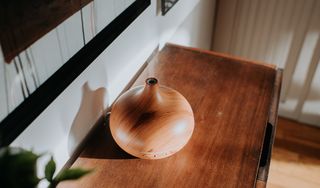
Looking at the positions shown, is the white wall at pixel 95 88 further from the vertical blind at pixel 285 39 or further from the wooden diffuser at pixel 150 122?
the vertical blind at pixel 285 39

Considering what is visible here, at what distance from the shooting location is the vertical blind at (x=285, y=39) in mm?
1419

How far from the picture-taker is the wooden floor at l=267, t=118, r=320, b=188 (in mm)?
1449

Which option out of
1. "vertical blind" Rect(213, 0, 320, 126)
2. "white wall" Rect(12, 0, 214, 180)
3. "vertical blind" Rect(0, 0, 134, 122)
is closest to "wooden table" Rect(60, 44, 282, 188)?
"white wall" Rect(12, 0, 214, 180)

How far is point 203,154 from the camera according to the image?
75 cm

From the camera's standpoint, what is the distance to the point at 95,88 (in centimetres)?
76

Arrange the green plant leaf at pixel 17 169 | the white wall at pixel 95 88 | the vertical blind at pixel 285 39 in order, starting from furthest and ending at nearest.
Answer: the vertical blind at pixel 285 39, the white wall at pixel 95 88, the green plant leaf at pixel 17 169

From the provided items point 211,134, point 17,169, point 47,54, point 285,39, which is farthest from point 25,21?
point 285,39

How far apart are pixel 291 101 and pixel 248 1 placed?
1.69 feet

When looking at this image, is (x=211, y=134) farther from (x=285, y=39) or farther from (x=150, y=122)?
(x=285, y=39)

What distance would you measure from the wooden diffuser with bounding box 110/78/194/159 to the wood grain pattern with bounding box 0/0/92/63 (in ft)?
0.65

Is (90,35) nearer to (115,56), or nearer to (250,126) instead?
(115,56)

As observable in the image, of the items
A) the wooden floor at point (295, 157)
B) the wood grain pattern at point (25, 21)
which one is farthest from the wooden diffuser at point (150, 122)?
the wooden floor at point (295, 157)

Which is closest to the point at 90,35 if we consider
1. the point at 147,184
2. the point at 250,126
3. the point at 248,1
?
the point at 147,184

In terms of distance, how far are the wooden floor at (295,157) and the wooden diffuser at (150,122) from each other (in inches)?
35.2
